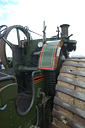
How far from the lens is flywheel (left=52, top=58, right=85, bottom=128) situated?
1.69m

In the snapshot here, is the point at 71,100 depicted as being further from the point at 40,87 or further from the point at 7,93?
the point at 7,93

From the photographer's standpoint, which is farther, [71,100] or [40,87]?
[40,87]

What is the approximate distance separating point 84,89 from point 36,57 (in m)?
2.52

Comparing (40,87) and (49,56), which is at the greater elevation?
(49,56)

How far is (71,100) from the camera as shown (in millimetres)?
1840

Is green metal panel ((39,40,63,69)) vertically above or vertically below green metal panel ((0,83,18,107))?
above

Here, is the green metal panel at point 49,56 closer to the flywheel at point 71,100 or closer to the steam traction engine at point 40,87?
the steam traction engine at point 40,87

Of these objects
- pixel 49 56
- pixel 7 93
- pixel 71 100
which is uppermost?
pixel 49 56

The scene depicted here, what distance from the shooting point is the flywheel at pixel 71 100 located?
169 cm

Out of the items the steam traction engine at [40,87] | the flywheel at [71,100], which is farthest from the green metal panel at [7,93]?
the flywheel at [71,100]

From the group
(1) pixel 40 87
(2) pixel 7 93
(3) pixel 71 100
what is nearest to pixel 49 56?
(1) pixel 40 87

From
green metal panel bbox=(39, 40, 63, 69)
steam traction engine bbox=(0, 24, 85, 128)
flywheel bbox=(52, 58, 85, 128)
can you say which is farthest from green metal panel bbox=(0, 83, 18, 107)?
green metal panel bbox=(39, 40, 63, 69)

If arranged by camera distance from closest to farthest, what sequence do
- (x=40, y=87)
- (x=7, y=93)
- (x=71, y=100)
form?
(x=7, y=93)
(x=71, y=100)
(x=40, y=87)

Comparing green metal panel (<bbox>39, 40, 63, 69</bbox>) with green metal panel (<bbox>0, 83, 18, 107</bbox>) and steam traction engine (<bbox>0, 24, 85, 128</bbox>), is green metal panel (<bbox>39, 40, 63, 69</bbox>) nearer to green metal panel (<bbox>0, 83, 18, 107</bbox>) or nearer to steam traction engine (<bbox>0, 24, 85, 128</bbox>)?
steam traction engine (<bbox>0, 24, 85, 128</bbox>)
